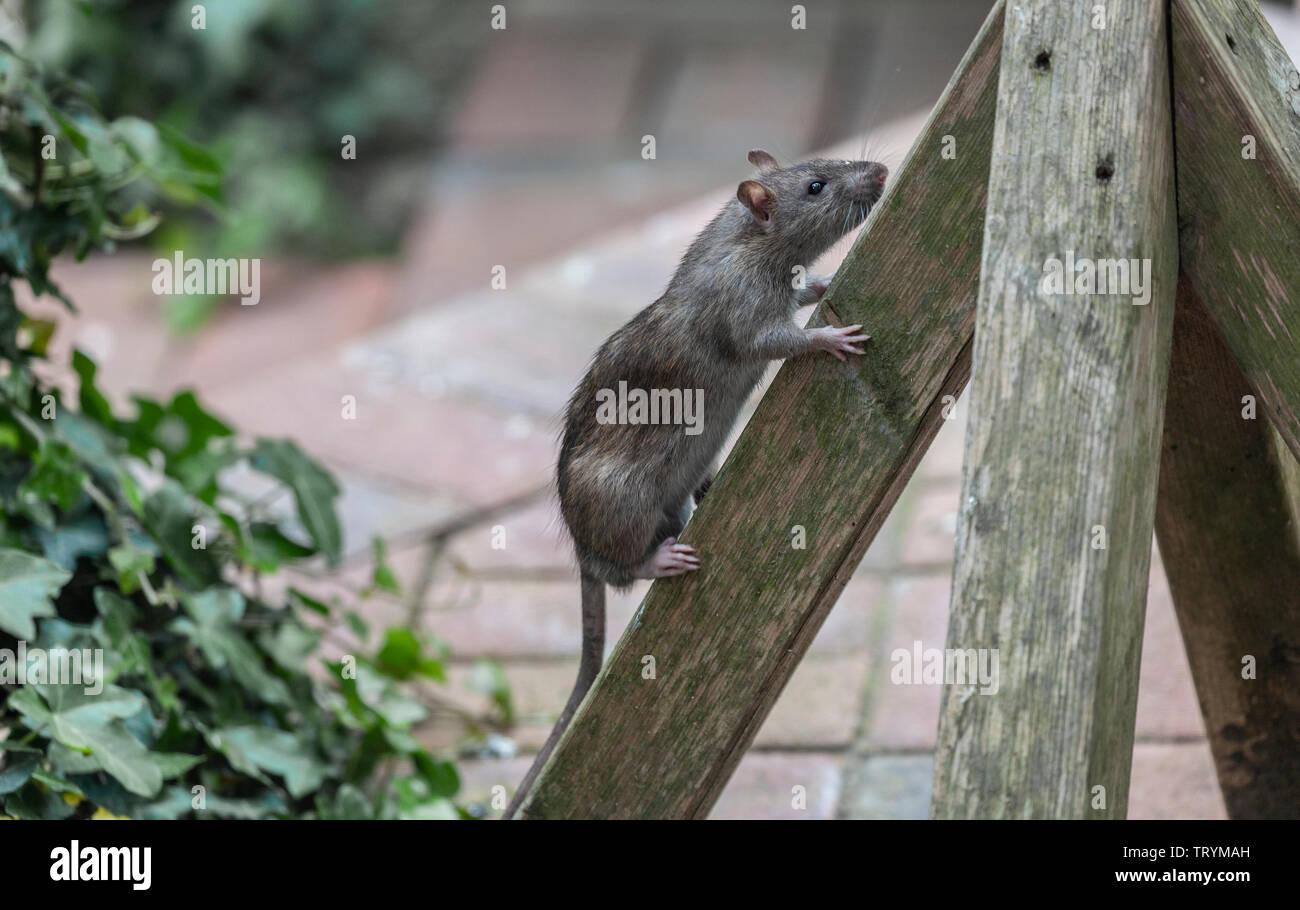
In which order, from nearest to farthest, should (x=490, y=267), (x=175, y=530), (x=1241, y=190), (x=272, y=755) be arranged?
(x=1241, y=190)
(x=272, y=755)
(x=175, y=530)
(x=490, y=267)

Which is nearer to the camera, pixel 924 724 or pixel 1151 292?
pixel 1151 292

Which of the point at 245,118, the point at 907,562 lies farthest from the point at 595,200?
the point at 907,562

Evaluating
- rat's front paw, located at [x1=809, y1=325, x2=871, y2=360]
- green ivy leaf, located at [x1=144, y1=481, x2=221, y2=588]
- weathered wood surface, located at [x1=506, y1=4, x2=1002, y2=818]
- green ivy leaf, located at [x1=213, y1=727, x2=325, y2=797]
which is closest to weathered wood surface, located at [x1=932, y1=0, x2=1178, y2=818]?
weathered wood surface, located at [x1=506, y1=4, x2=1002, y2=818]

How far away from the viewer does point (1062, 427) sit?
1625 mm

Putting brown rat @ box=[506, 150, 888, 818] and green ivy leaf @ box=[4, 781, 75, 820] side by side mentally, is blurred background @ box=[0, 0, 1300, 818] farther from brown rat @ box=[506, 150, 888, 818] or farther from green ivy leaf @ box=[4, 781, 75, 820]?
green ivy leaf @ box=[4, 781, 75, 820]

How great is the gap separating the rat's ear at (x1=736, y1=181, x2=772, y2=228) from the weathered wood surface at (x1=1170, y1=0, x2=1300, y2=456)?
1072 millimetres

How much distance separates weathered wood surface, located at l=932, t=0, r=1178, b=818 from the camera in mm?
1558

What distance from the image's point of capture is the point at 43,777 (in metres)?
2.40

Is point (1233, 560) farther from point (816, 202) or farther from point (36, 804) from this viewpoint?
point (36, 804)

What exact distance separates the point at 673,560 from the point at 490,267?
5330 millimetres

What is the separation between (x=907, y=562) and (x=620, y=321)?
79.3 inches

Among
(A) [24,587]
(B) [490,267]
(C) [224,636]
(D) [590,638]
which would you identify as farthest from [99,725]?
(B) [490,267]

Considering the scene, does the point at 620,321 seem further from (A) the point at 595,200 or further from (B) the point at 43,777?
(B) the point at 43,777
